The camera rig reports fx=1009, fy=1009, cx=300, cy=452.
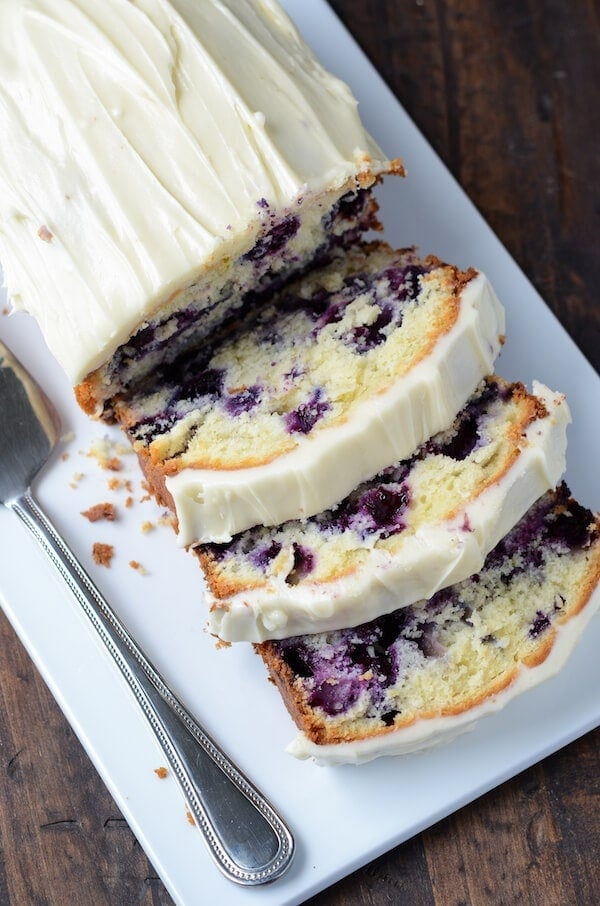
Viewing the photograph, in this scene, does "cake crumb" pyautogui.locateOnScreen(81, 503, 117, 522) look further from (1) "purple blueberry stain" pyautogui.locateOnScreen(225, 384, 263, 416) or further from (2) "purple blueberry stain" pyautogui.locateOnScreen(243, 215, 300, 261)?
(2) "purple blueberry stain" pyautogui.locateOnScreen(243, 215, 300, 261)

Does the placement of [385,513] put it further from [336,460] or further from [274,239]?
[274,239]

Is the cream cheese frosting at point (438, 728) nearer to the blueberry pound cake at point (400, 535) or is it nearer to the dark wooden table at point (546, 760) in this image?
the blueberry pound cake at point (400, 535)

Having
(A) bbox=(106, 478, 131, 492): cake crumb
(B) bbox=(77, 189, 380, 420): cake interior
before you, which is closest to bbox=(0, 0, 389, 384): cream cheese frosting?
(B) bbox=(77, 189, 380, 420): cake interior

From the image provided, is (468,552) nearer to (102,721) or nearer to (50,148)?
(102,721)

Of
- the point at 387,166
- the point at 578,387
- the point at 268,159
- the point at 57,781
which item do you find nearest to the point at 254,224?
the point at 268,159

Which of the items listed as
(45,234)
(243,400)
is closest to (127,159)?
(45,234)

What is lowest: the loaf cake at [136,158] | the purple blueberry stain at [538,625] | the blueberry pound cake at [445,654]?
the purple blueberry stain at [538,625]

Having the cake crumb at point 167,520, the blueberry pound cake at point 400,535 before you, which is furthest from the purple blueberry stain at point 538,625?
the cake crumb at point 167,520
